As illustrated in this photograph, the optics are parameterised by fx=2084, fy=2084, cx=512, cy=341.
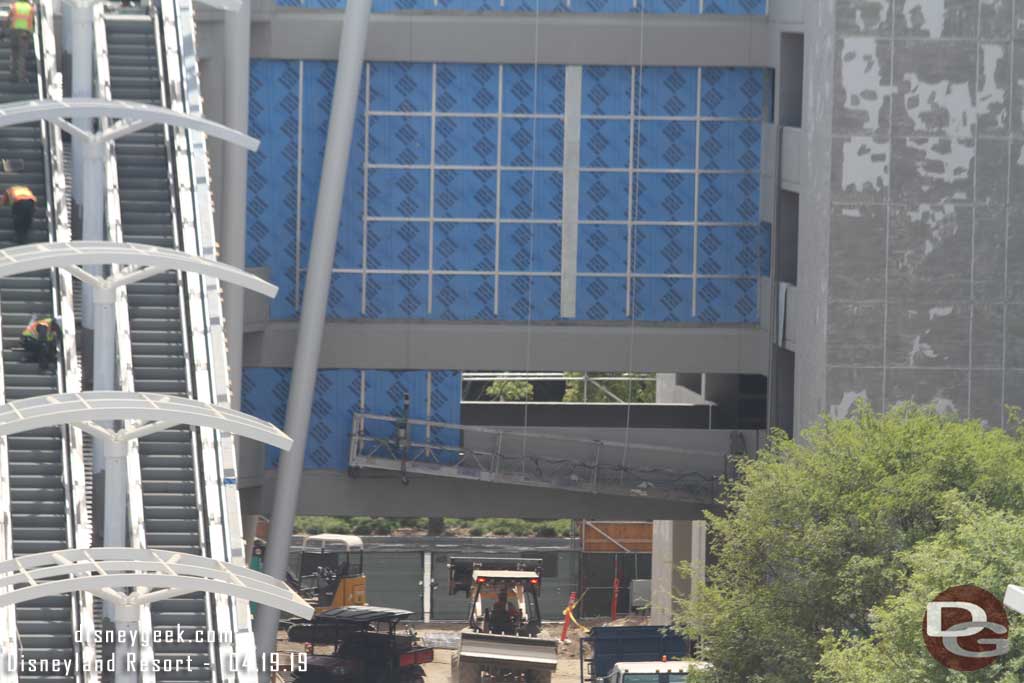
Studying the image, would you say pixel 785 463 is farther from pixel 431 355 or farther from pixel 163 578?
pixel 163 578

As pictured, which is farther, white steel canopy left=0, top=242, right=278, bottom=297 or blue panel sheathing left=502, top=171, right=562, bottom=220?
blue panel sheathing left=502, top=171, right=562, bottom=220

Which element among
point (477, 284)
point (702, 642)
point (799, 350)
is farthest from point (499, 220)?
point (702, 642)

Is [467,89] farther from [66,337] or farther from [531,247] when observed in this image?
[66,337]

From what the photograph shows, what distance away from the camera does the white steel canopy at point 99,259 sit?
94.9 ft

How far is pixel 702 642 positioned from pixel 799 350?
12.4m

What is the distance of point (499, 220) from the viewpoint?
189 ft

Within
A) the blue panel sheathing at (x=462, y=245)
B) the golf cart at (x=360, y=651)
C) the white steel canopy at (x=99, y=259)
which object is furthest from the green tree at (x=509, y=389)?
the white steel canopy at (x=99, y=259)

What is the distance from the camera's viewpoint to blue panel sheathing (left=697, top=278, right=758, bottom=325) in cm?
5816

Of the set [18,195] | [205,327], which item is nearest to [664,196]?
[205,327]

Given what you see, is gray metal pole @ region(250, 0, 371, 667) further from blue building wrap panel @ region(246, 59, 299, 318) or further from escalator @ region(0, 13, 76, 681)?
escalator @ region(0, 13, 76, 681)

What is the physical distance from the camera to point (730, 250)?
5812 cm

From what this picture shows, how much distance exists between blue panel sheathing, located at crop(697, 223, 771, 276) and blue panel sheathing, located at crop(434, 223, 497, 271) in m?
5.91

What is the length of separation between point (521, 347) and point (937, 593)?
26596 millimetres

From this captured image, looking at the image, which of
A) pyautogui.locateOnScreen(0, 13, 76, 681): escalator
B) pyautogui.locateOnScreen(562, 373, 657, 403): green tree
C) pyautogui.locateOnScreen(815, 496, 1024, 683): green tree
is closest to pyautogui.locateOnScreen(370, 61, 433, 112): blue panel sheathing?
pyautogui.locateOnScreen(0, 13, 76, 681): escalator
